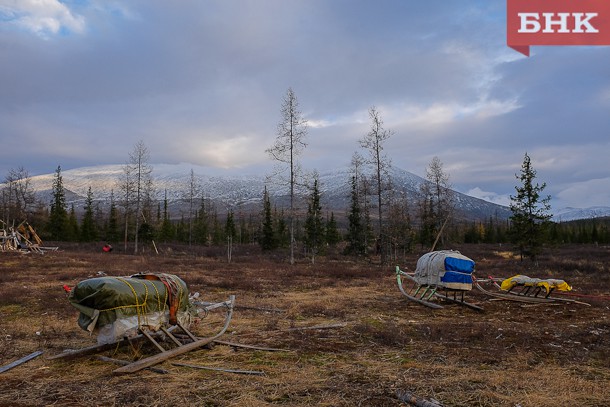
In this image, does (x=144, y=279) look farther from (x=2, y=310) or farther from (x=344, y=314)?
(x=2, y=310)

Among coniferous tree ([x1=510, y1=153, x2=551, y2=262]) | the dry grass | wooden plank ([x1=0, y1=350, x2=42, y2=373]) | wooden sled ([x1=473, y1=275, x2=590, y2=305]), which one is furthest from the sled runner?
coniferous tree ([x1=510, y1=153, x2=551, y2=262])

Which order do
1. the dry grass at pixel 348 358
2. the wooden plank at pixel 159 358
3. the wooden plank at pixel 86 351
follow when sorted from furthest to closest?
1. the wooden plank at pixel 86 351
2. the wooden plank at pixel 159 358
3. the dry grass at pixel 348 358

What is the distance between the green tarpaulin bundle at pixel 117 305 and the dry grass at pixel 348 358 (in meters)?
0.74

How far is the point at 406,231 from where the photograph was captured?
4684 centimetres

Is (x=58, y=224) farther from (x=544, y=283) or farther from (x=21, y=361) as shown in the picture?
(x=544, y=283)

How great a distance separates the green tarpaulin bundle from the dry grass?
29.3 inches

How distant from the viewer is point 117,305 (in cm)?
762

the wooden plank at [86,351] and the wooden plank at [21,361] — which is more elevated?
the wooden plank at [86,351]

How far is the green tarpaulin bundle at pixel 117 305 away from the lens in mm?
7570

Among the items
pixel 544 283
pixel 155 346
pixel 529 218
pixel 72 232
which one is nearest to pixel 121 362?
pixel 155 346

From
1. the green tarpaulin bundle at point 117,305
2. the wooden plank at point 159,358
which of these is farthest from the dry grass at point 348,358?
the green tarpaulin bundle at point 117,305

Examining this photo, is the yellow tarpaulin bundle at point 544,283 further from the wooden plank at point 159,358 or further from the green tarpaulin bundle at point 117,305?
the green tarpaulin bundle at point 117,305

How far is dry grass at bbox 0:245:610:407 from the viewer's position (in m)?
6.40

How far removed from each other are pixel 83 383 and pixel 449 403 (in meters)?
5.72
